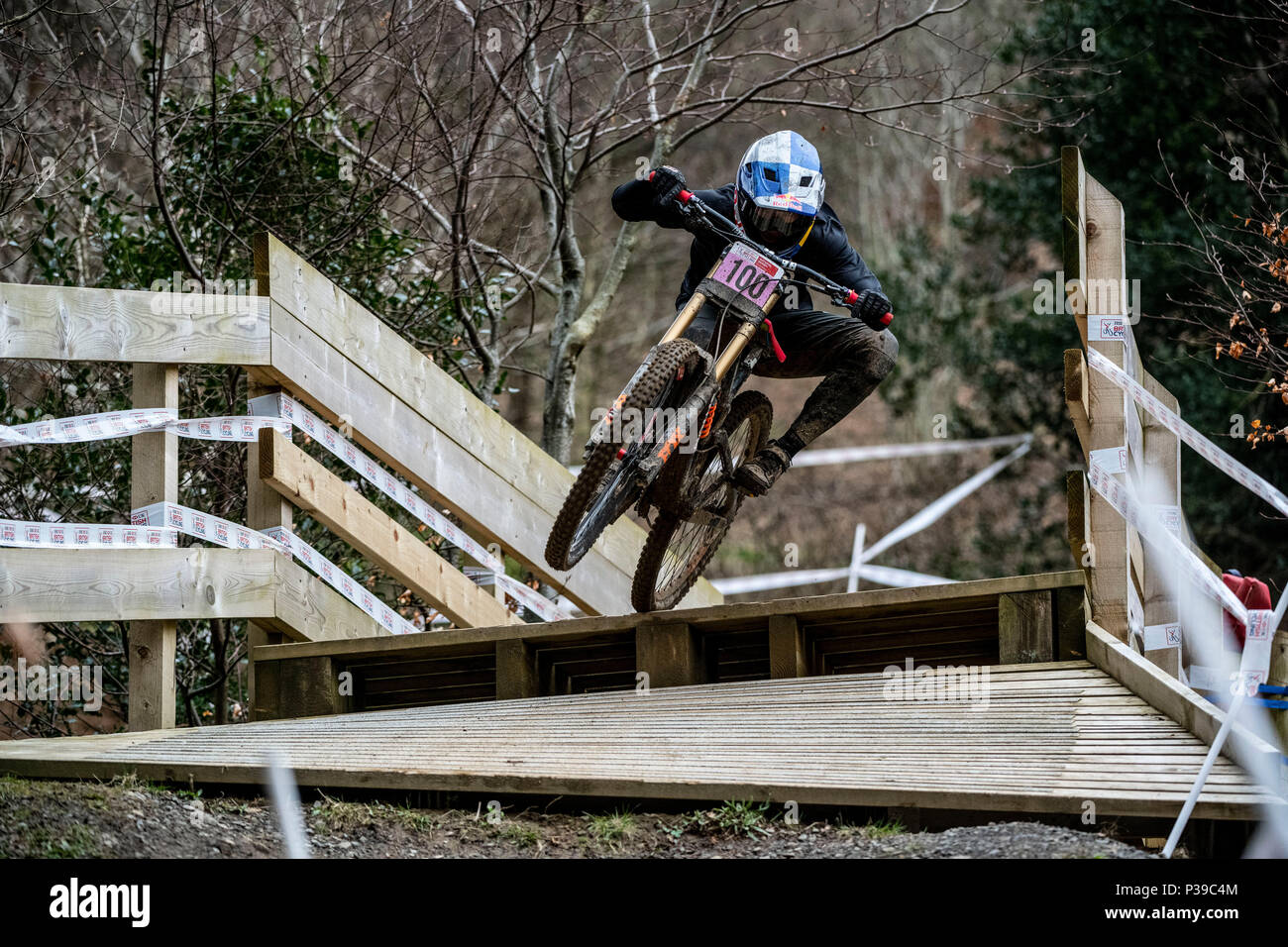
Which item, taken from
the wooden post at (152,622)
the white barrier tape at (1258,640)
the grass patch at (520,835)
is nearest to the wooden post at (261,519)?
the wooden post at (152,622)

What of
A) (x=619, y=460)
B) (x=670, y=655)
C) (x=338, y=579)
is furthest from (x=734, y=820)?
(x=338, y=579)

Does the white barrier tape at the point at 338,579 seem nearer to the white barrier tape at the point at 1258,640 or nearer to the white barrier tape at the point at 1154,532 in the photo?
the white barrier tape at the point at 1154,532

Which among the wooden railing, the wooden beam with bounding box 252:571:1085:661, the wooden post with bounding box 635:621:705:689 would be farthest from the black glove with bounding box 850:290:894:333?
the wooden railing

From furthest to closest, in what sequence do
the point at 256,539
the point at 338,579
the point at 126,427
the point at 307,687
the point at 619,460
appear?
1. the point at 338,579
2. the point at 256,539
3. the point at 307,687
4. the point at 126,427
5. the point at 619,460

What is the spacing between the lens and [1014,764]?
13.3 feet

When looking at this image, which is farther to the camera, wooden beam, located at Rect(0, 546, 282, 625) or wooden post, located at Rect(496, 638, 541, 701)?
wooden post, located at Rect(496, 638, 541, 701)

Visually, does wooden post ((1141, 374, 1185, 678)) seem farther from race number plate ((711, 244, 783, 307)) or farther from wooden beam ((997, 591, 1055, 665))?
race number plate ((711, 244, 783, 307))

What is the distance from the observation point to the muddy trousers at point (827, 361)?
6.12 m

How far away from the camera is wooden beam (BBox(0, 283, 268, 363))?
5633 mm

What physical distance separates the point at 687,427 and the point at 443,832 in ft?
5.96

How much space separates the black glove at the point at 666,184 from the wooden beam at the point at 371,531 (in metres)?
1.96

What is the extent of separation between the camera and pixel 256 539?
6324mm

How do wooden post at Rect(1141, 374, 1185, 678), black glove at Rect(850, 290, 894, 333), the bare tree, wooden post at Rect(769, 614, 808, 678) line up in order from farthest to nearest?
the bare tree → wooden post at Rect(1141, 374, 1185, 678) → black glove at Rect(850, 290, 894, 333) → wooden post at Rect(769, 614, 808, 678)

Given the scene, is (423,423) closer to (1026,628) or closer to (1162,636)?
(1026,628)
